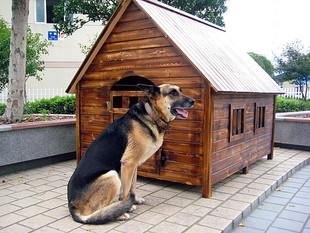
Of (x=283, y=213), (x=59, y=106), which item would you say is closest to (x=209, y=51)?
(x=283, y=213)

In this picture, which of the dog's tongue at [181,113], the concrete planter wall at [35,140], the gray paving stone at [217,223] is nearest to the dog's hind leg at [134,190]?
the gray paving stone at [217,223]

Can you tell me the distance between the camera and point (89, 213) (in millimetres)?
3793

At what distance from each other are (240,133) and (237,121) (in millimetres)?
260

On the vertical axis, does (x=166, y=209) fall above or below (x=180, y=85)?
below

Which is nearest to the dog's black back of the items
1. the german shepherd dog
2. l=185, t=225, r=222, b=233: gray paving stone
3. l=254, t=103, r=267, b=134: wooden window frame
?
the german shepherd dog

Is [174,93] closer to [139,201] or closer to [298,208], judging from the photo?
[139,201]

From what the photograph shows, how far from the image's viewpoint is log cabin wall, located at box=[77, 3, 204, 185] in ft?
16.1

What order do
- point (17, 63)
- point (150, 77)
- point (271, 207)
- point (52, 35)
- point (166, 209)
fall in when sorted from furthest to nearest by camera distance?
point (52, 35) < point (17, 63) < point (150, 77) < point (271, 207) < point (166, 209)

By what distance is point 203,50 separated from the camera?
17.9ft

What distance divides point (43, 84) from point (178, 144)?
61.1 feet

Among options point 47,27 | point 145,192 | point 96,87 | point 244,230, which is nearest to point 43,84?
point 47,27

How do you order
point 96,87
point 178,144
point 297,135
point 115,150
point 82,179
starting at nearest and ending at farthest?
point 82,179
point 115,150
point 178,144
point 96,87
point 297,135

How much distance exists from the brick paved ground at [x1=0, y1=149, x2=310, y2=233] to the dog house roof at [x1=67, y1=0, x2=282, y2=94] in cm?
174

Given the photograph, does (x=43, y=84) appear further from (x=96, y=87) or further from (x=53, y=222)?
(x=53, y=222)
